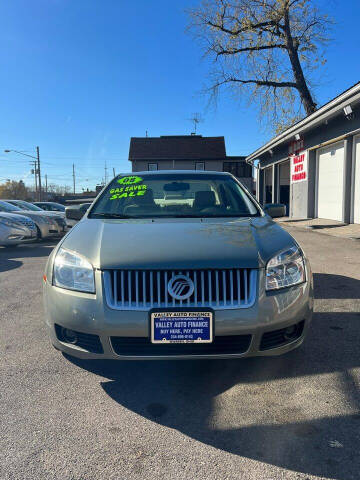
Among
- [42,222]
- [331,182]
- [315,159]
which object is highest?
[315,159]

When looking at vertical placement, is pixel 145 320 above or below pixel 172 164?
below

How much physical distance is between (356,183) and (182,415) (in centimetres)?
1128

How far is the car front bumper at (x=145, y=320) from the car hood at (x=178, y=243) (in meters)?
0.16

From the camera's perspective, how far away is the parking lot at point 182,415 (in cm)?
177

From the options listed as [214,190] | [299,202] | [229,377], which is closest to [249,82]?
[299,202]

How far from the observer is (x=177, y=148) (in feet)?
122

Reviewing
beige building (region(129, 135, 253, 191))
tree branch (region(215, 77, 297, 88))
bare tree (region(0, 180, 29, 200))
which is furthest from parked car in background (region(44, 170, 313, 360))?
bare tree (region(0, 180, 29, 200))

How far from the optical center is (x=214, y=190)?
386 centimetres

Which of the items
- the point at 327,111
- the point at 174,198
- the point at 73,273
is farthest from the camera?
the point at 327,111

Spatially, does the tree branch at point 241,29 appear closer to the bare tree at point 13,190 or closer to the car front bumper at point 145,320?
the car front bumper at point 145,320

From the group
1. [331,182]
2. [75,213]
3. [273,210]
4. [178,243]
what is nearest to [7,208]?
[75,213]

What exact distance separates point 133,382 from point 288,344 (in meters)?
1.07

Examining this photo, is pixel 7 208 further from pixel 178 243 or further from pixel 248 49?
pixel 248 49

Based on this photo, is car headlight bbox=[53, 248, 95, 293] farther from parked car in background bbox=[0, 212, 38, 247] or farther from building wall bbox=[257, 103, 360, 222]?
building wall bbox=[257, 103, 360, 222]
